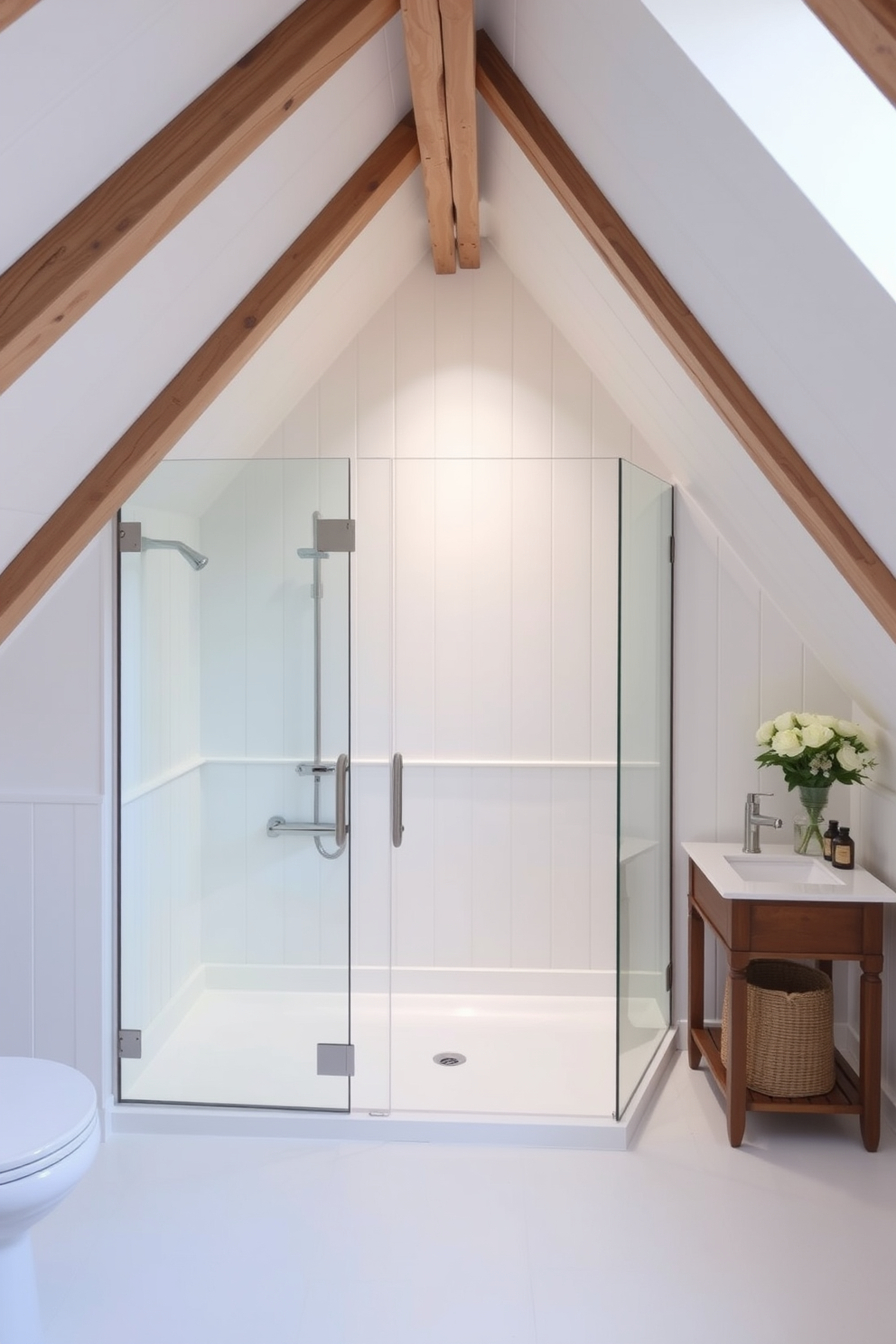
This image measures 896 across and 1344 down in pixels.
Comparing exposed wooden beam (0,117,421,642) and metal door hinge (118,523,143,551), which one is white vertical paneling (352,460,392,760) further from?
exposed wooden beam (0,117,421,642)

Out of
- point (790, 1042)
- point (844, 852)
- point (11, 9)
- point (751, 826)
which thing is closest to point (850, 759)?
point (844, 852)

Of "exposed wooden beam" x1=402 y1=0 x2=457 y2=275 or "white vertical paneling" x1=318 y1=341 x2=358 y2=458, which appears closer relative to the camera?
"exposed wooden beam" x1=402 y1=0 x2=457 y2=275

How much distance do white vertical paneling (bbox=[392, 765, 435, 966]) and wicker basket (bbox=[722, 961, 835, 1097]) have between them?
4.26 feet

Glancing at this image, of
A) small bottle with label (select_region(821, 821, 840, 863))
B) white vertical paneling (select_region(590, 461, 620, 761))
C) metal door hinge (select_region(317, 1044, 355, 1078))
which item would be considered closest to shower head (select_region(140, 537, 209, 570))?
metal door hinge (select_region(317, 1044, 355, 1078))

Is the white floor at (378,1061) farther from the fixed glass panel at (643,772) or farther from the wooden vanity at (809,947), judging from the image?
the wooden vanity at (809,947)

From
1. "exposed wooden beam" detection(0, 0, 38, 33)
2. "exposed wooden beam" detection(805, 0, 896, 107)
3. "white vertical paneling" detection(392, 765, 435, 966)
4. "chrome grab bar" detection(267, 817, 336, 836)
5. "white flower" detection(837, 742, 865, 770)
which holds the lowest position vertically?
"white vertical paneling" detection(392, 765, 435, 966)

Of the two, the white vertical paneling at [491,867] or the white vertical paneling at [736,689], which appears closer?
the white vertical paneling at [736,689]

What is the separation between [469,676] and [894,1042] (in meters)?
1.82

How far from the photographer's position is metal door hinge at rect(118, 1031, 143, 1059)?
3117 millimetres

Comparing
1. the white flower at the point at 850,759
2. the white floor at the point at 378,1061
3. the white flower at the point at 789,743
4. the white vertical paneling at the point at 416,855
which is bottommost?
the white floor at the point at 378,1061

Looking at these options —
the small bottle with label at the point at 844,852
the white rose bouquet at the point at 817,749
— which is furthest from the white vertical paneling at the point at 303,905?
the small bottle with label at the point at 844,852

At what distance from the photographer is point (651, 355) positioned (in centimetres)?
289

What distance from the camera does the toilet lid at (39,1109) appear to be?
6.67 ft

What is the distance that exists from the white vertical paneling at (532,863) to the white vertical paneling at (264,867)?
118 cm
